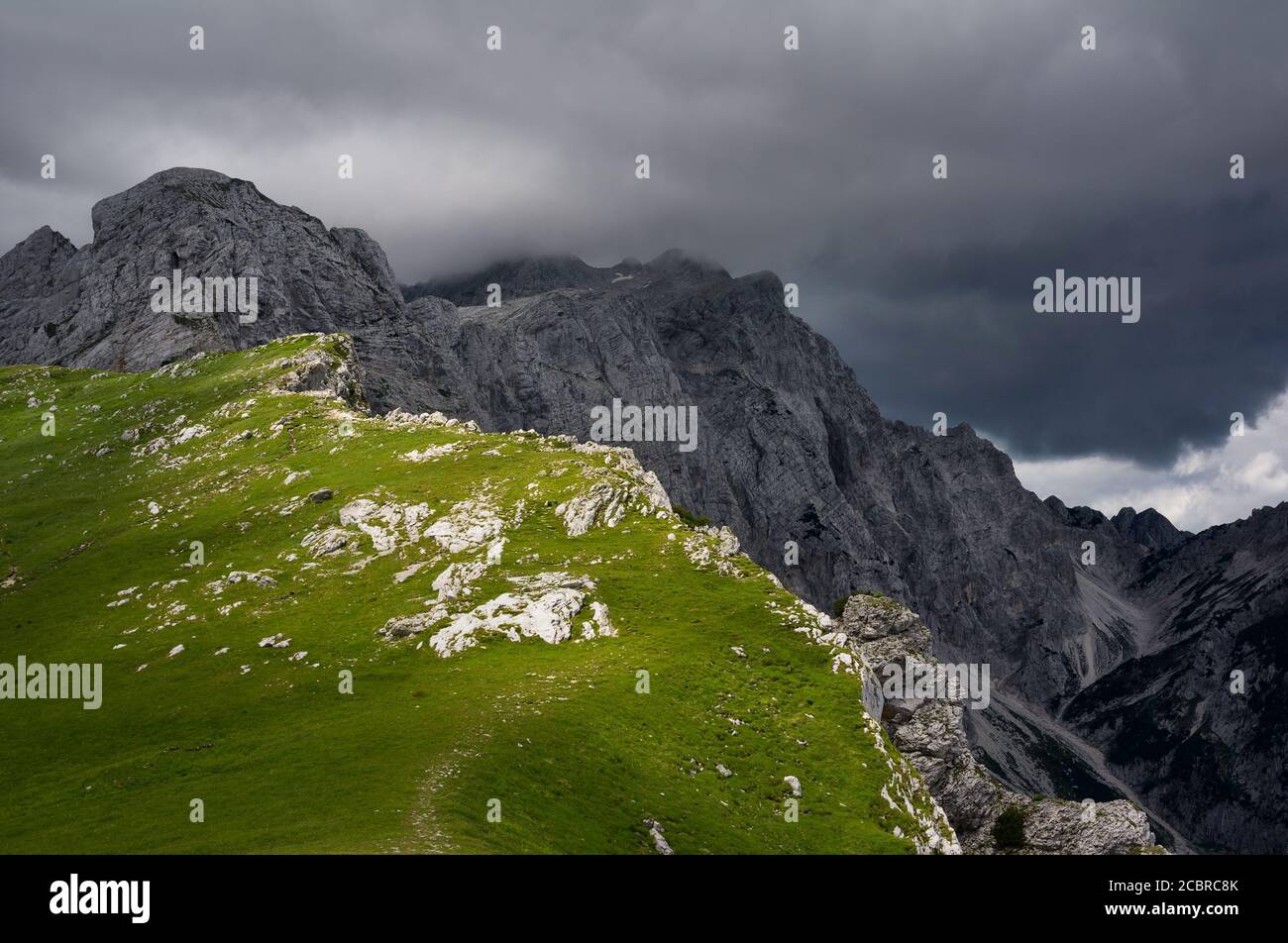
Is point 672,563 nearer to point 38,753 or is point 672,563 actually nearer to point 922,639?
point 922,639

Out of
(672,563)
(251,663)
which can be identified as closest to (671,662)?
(672,563)

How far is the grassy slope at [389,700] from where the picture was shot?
43.0 meters

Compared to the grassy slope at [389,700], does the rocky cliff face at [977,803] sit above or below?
below

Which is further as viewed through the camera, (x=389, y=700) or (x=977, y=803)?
(x=977, y=803)

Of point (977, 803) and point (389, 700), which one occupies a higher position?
point (389, 700)

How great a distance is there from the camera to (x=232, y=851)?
35188 millimetres

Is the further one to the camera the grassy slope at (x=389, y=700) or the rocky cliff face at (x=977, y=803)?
the rocky cliff face at (x=977, y=803)

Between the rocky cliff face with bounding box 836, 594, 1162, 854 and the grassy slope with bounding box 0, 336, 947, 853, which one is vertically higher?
the grassy slope with bounding box 0, 336, 947, 853

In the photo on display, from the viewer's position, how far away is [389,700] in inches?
2277

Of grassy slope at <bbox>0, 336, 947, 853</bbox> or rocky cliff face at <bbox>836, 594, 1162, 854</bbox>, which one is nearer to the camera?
grassy slope at <bbox>0, 336, 947, 853</bbox>

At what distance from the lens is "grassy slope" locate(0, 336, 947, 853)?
4297 centimetres
